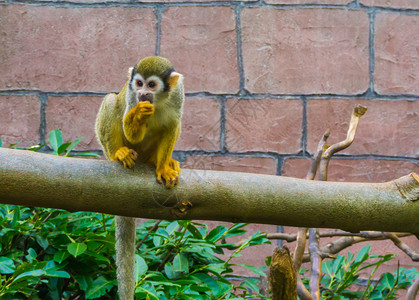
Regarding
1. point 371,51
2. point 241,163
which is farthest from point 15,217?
point 371,51

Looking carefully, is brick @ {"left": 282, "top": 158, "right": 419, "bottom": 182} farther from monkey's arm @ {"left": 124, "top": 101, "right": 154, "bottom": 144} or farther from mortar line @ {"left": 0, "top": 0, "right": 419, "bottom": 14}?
monkey's arm @ {"left": 124, "top": 101, "right": 154, "bottom": 144}

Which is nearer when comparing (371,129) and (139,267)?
(139,267)

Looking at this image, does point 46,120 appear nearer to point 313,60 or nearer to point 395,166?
point 313,60

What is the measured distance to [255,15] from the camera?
11.0 feet

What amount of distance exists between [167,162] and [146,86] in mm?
303

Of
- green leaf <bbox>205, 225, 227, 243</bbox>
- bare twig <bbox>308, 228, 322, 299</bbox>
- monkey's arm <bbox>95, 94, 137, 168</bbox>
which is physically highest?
monkey's arm <bbox>95, 94, 137, 168</bbox>

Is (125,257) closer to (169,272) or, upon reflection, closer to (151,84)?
(169,272)

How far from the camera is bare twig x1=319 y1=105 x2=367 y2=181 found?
7.98ft

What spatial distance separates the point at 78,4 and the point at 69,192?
2.08 metres

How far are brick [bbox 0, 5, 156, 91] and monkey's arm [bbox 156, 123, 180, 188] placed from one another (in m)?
1.25

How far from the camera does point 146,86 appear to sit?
2.16m

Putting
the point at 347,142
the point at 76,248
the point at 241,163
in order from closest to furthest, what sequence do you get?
the point at 76,248 < the point at 347,142 < the point at 241,163

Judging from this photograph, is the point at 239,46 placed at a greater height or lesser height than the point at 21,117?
greater

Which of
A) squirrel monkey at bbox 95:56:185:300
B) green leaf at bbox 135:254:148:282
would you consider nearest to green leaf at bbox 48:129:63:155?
squirrel monkey at bbox 95:56:185:300
